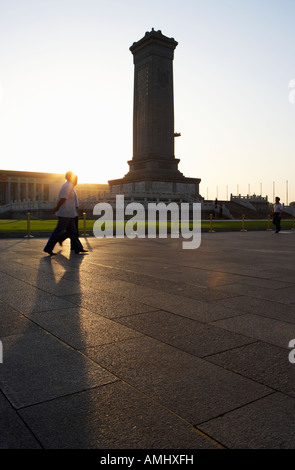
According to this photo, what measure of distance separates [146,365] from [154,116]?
5482 cm

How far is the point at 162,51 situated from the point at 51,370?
5901 cm

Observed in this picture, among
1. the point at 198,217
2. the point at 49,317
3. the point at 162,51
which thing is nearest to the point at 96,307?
the point at 49,317

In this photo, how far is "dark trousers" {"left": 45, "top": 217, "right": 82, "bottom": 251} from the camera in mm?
9883

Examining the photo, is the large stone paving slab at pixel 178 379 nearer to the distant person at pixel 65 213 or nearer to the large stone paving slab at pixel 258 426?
the large stone paving slab at pixel 258 426

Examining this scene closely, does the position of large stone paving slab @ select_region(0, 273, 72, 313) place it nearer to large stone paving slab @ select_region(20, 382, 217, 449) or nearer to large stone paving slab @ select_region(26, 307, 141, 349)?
large stone paving slab @ select_region(26, 307, 141, 349)

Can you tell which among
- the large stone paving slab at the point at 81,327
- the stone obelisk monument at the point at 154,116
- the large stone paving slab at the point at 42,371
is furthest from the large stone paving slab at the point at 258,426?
the stone obelisk monument at the point at 154,116

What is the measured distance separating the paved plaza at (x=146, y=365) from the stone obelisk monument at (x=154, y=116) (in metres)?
49.7

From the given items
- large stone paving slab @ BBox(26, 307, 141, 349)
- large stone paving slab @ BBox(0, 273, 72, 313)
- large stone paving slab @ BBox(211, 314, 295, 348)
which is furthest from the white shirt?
large stone paving slab @ BBox(211, 314, 295, 348)

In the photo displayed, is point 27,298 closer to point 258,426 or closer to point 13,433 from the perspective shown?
point 13,433

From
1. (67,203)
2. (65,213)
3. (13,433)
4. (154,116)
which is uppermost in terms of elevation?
(154,116)

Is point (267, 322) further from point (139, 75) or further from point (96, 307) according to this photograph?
point (139, 75)

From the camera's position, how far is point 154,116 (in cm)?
5506

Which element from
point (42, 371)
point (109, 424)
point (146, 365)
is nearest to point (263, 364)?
point (146, 365)

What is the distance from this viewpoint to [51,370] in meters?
2.80
